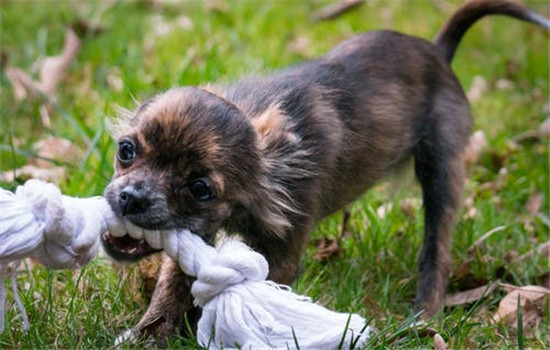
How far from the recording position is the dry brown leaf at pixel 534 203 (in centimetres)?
591

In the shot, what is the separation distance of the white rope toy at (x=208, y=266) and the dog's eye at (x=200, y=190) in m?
0.17

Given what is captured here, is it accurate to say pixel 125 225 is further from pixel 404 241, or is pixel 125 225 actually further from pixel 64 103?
pixel 64 103

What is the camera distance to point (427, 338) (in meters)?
3.89

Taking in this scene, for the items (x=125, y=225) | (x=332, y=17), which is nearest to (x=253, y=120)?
(x=125, y=225)

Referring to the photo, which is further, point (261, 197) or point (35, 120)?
point (35, 120)

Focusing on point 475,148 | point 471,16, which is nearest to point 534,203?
point 475,148

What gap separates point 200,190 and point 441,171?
6.35 feet

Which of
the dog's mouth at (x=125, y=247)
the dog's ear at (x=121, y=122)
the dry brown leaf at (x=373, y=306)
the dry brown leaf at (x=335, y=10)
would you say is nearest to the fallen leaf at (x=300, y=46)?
the dry brown leaf at (x=335, y=10)

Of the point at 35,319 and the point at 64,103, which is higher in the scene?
the point at 35,319

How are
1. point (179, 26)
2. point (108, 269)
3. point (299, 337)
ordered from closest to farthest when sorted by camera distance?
point (299, 337) < point (108, 269) < point (179, 26)

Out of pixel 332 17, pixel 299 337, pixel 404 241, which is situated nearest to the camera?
pixel 299 337

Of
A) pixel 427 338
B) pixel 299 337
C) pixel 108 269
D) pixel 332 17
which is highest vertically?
pixel 299 337

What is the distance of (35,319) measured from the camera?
382 centimetres

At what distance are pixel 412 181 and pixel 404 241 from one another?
0.39 metres
